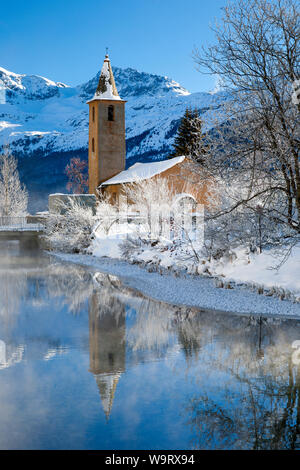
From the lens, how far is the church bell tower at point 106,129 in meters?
51.8

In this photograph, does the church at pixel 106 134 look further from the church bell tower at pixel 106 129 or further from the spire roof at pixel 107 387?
the spire roof at pixel 107 387

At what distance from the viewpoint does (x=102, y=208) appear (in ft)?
93.9

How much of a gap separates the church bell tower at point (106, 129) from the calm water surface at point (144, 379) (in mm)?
40375

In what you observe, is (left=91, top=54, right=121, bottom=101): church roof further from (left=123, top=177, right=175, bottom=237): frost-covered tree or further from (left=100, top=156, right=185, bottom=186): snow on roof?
(left=123, top=177, right=175, bottom=237): frost-covered tree

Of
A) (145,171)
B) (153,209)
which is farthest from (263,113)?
(145,171)

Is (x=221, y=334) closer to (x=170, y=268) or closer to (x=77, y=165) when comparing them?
(x=170, y=268)

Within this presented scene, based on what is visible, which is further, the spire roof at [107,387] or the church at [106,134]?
the church at [106,134]

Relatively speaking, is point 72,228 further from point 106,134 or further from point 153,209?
point 106,134

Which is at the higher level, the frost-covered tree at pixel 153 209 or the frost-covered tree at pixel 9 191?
the frost-covered tree at pixel 9 191

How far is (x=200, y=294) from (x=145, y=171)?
33876 millimetres

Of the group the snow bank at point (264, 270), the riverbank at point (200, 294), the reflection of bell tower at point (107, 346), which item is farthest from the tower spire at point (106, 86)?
the reflection of bell tower at point (107, 346)

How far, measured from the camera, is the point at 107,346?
8.94 m

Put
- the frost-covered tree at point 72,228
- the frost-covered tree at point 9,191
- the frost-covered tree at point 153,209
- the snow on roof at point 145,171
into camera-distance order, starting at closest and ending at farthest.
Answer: the frost-covered tree at point 153,209, the frost-covered tree at point 72,228, the snow on roof at point 145,171, the frost-covered tree at point 9,191

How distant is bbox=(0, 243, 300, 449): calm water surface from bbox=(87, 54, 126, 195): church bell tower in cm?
4038
